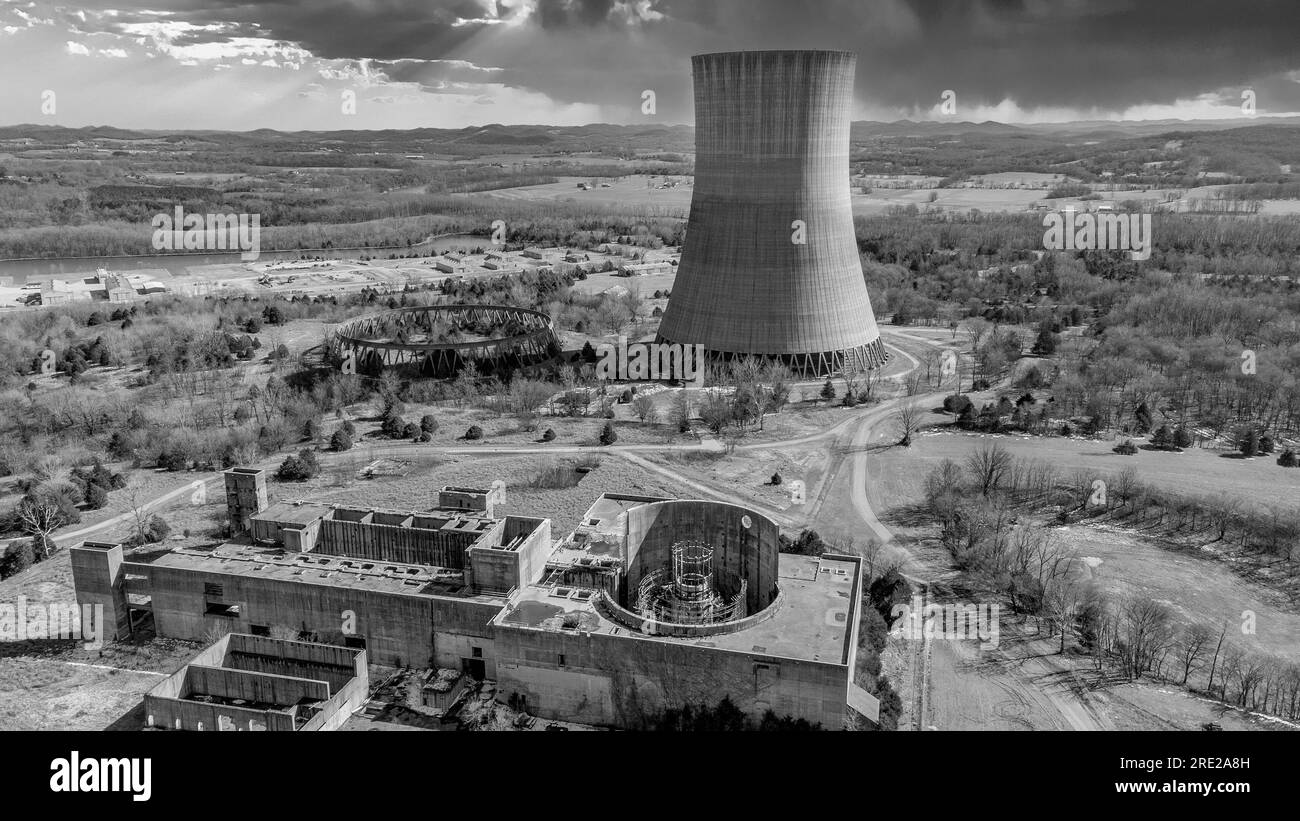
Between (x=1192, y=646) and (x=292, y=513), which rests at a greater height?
(x=292, y=513)

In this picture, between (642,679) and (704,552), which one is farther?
(704,552)

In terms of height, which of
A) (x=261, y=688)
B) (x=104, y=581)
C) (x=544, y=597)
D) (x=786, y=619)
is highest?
(x=104, y=581)

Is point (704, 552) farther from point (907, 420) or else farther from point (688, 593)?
point (907, 420)

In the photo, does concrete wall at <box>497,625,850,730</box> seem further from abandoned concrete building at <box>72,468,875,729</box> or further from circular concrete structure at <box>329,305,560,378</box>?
circular concrete structure at <box>329,305,560,378</box>

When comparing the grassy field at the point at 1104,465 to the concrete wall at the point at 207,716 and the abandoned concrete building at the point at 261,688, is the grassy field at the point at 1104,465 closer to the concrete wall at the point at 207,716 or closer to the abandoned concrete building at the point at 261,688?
the abandoned concrete building at the point at 261,688

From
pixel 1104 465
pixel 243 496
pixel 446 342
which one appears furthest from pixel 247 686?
pixel 446 342

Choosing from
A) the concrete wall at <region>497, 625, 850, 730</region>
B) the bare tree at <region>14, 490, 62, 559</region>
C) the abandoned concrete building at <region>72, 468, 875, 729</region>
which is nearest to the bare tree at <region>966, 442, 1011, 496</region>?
the abandoned concrete building at <region>72, 468, 875, 729</region>

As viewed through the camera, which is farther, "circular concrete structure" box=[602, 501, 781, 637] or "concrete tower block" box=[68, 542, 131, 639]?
"circular concrete structure" box=[602, 501, 781, 637]
